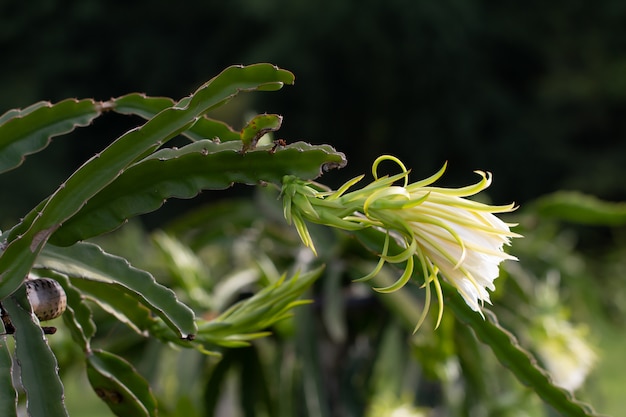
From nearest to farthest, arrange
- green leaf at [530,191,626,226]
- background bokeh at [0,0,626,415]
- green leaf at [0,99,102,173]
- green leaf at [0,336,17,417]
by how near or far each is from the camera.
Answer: green leaf at [0,336,17,417]
green leaf at [0,99,102,173]
green leaf at [530,191,626,226]
background bokeh at [0,0,626,415]

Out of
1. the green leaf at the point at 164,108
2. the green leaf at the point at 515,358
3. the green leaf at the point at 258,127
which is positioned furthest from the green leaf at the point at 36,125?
the green leaf at the point at 515,358

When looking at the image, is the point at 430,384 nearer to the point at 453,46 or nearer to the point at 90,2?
the point at 453,46

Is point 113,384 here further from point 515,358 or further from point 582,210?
point 582,210

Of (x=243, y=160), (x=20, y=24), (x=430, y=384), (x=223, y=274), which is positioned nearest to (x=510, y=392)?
(x=430, y=384)

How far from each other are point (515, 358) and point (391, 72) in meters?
8.75

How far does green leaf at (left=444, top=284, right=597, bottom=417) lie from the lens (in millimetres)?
645

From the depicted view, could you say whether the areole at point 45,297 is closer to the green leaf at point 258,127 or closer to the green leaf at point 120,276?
the green leaf at point 120,276

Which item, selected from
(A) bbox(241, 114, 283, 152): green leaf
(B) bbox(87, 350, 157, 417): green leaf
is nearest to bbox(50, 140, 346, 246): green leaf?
(A) bbox(241, 114, 283, 152): green leaf

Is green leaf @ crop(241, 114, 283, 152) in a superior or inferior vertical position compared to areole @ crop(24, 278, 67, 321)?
superior

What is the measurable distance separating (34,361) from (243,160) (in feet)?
0.59

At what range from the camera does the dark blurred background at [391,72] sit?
8.95m

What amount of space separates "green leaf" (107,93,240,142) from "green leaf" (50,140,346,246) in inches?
2.8

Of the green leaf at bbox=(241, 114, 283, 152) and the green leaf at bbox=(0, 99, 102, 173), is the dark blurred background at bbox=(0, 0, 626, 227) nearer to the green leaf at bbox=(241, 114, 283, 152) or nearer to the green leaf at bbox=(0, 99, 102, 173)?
the green leaf at bbox=(0, 99, 102, 173)

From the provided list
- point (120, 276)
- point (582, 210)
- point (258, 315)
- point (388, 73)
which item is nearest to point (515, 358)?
point (258, 315)
